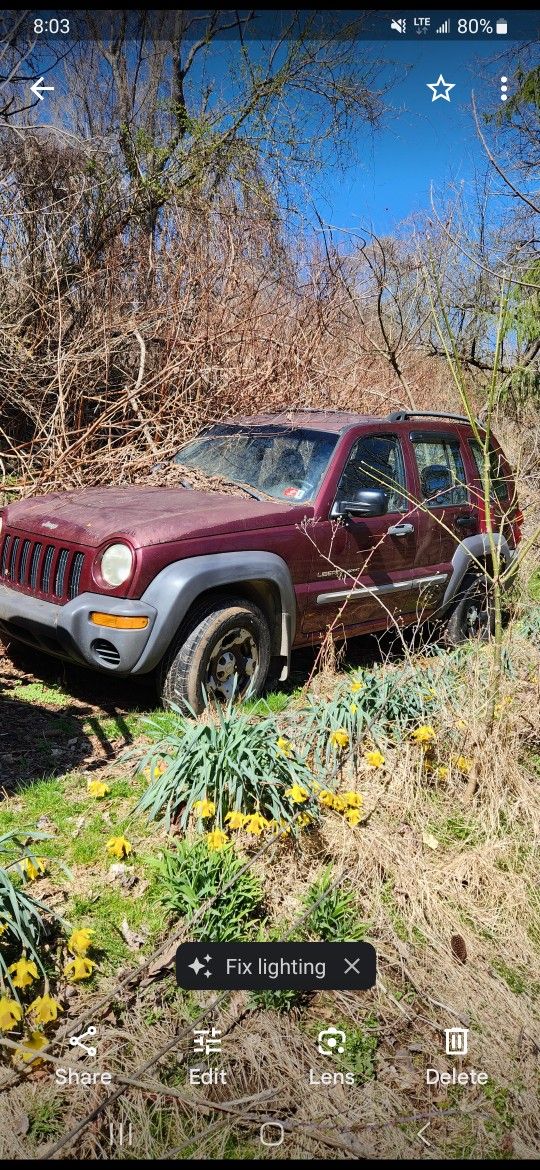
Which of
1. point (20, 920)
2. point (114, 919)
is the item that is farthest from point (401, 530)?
point (20, 920)

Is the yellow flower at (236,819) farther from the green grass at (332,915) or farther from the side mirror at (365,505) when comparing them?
the side mirror at (365,505)

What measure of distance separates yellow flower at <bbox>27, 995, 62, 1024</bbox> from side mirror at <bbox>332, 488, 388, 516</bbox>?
3.30 metres

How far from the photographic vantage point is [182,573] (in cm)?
411

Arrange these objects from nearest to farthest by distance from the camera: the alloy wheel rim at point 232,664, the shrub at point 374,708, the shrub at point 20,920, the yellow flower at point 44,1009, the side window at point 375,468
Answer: the yellow flower at point 44,1009 → the shrub at point 20,920 → the shrub at point 374,708 → the alloy wheel rim at point 232,664 → the side window at point 375,468

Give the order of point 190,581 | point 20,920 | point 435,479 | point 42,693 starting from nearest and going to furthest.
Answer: point 20,920, point 190,581, point 42,693, point 435,479

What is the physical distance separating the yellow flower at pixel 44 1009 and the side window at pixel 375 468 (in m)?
3.46

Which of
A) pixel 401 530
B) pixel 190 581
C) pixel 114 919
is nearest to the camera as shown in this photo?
pixel 114 919

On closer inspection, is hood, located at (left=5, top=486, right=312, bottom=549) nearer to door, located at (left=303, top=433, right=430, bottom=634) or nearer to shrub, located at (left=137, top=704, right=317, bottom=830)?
door, located at (left=303, top=433, right=430, bottom=634)

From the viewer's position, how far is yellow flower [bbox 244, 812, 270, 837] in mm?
2910

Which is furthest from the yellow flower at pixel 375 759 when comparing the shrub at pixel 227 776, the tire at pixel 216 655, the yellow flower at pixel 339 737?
the tire at pixel 216 655

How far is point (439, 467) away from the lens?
608cm

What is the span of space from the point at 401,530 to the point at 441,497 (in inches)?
→ 29.0

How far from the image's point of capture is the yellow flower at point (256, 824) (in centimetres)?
291

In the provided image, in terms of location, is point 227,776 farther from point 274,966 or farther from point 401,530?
point 401,530
